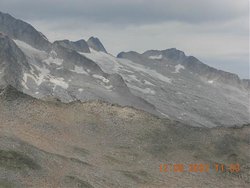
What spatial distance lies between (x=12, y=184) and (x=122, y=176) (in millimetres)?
16142

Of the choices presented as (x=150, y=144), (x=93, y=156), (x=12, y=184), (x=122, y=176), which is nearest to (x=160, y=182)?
(x=122, y=176)

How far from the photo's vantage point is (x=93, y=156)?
2363 inches

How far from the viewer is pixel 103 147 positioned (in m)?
65.3

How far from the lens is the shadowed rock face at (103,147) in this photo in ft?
155

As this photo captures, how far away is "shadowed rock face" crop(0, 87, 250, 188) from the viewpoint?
4717 cm
